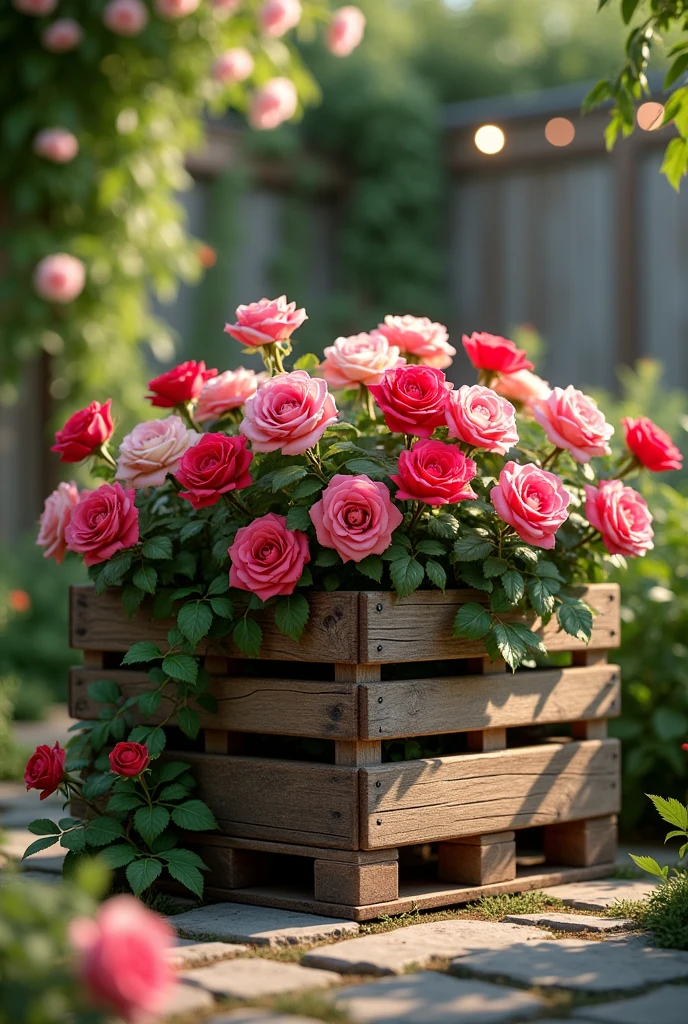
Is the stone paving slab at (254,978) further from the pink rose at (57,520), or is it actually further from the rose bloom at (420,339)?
the rose bloom at (420,339)

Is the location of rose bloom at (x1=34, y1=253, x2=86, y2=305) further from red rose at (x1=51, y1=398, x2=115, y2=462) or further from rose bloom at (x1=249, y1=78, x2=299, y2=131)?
red rose at (x1=51, y1=398, x2=115, y2=462)

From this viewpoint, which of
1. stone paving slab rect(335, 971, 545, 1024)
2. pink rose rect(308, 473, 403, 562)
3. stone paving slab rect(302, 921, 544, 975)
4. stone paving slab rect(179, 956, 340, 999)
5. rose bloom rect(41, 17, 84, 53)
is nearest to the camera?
stone paving slab rect(335, 971, 545, 1024)

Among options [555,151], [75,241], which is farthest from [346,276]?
[75,241]

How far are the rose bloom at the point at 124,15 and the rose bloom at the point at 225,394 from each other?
3257mm

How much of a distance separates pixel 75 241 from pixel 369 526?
399cm

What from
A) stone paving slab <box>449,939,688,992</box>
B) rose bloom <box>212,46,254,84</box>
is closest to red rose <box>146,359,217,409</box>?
stone paving slab <box>449,939,688,992</box>

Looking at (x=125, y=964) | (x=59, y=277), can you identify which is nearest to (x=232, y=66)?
(x=59, y=277)

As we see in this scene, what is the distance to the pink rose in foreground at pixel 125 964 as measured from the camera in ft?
4.40

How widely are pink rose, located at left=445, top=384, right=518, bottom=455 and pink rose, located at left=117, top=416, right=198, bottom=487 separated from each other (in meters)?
0.52

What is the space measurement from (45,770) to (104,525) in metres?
0.46

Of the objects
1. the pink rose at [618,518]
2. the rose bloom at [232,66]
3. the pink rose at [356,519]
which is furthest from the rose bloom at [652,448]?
the rose bloom at [232,66]

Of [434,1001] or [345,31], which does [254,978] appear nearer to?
[434,1001]

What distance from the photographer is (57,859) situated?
119 inches

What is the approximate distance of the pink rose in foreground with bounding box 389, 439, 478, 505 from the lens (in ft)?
8.13
